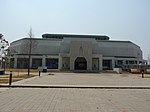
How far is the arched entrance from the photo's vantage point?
9381cm

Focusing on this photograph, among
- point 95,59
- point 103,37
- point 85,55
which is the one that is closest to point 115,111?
point 85,55

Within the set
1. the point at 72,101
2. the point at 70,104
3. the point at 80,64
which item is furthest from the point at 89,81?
the point at 80,64

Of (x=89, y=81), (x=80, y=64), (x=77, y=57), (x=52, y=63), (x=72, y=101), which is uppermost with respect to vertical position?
(x=77, y=57)

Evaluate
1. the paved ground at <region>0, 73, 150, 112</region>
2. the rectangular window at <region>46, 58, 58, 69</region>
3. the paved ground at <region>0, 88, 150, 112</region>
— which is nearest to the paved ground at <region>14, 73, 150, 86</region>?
the paved ground at <region>0, 73, 150, 112</region>

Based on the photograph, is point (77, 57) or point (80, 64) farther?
point (80, 64)

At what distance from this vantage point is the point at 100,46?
384ft

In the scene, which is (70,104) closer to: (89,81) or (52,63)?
(89,81)

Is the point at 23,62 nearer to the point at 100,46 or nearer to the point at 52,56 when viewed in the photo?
the point at 52,56

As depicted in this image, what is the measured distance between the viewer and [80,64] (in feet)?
314

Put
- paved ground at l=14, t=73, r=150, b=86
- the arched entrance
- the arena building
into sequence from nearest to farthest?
1. paved ground at l=14, t=73, r=150, b=86
2. the arched entrance
3. the arena building

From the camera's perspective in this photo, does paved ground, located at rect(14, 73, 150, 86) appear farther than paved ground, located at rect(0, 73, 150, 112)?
Yes

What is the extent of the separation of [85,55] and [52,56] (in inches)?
862

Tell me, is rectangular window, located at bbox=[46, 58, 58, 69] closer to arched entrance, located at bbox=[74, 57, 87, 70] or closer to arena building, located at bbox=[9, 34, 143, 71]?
arena building, located at bbox=[9, 34, 143, 71]

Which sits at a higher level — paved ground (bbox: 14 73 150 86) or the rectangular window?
the rectangular window
